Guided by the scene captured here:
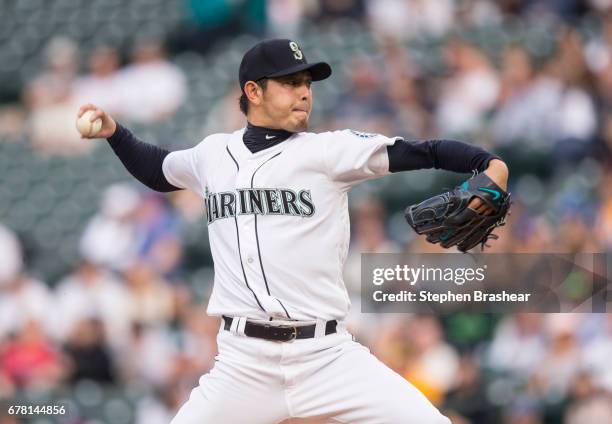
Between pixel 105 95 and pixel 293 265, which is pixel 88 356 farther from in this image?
pixel 293 265

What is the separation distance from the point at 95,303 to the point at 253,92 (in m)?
4.32

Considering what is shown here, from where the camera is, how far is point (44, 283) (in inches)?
331

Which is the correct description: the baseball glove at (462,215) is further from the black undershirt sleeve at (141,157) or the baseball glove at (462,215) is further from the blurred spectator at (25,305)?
the blurred spectator at (25,305)

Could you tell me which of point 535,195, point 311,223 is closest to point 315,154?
point 311,223

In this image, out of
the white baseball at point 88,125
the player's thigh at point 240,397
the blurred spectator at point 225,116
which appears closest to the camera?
the player's thigh at point 240,397

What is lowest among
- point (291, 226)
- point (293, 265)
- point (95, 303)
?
point (95, 303)

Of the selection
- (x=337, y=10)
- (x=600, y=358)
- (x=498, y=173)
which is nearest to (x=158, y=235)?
(x=337, y=10)

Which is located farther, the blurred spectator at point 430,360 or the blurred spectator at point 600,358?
the blurred spectator at point 430,360

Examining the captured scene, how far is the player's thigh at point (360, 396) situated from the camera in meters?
3.53

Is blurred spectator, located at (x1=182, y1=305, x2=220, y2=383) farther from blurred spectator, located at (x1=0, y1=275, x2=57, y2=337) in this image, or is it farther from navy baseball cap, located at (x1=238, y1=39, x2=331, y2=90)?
navy baseball cap, located at (x1=238, y1=39, x2=331, y2=90)

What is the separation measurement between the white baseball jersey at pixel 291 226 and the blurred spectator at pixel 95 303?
4.05 m

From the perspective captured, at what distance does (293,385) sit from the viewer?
3.65m

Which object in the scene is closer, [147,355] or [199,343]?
[199,343]

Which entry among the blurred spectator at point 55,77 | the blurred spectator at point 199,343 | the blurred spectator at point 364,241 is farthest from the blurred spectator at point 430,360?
the blurred spectator at point 55,77
